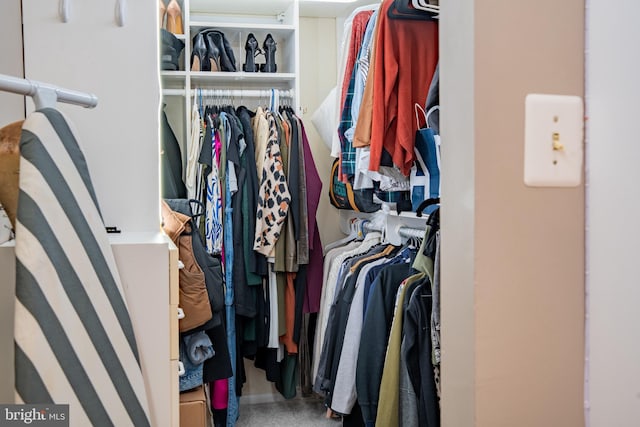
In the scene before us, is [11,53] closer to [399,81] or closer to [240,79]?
[399,81]

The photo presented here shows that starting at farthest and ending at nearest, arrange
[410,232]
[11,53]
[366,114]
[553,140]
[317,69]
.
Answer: [317,69], [410,232], [366,114], [11,53], [553,140]

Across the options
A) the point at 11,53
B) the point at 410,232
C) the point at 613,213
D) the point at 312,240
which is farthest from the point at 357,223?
the point at 613,213

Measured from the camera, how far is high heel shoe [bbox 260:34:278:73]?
10.1 feet

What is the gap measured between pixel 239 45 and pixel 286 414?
207cm

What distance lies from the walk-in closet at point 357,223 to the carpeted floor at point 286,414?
36 mm

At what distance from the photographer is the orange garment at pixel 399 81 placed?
6.22 ft

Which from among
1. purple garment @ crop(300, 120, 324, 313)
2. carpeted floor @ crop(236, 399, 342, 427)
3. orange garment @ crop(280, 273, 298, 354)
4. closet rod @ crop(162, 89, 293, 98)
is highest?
closet rod @ crop(162, 89, 293, 98)

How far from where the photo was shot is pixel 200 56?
299cm

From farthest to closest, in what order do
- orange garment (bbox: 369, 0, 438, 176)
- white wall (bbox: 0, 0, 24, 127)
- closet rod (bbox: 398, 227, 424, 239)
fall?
1. closet rod (bbox: 398, 227, 424, 239)
2. orange garment (bbox: 369, 0, 438, 176)
3. white wall (bbox: 0, 0, 24, 127)

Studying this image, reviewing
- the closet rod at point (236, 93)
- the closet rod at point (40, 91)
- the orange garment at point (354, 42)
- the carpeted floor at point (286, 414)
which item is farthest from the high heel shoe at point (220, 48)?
the closet rod at point (40, 91)

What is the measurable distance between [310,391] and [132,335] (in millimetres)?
2471

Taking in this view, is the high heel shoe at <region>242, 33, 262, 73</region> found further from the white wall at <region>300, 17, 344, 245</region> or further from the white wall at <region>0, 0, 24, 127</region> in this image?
the white wall at <region>0, 0, 24, 127</region>

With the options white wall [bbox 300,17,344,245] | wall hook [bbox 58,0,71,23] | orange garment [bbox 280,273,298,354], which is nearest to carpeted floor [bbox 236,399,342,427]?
orange garment [bbox 280,273,298,354]

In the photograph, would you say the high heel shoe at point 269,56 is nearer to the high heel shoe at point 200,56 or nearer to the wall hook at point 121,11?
the high heel shoe at point 200,56
